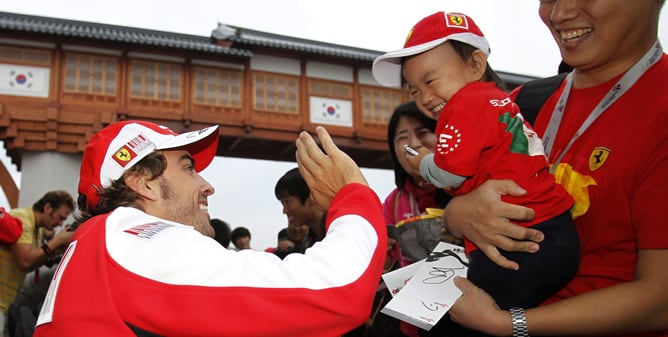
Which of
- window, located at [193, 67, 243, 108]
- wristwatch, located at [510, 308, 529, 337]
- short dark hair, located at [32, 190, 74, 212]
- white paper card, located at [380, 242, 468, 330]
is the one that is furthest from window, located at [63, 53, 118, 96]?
wristwatch, located at [510, 308, 529, 337]

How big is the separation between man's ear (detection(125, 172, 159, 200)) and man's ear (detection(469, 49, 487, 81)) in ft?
4.45

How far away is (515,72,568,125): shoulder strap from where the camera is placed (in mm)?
2012

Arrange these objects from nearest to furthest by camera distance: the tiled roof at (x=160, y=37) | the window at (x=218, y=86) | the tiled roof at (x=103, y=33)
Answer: the tiled roof at (x=103, y=33) < the tiled roof at (x=160, y=37) < the window at (x=218, y=86)

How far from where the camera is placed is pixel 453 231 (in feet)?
6.16

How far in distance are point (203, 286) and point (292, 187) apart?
2.97 meters

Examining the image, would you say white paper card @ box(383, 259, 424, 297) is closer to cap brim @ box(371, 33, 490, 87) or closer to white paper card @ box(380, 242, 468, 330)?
white paper card @ box(380, 242, 468, 330)

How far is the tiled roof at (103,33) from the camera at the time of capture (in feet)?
41.9

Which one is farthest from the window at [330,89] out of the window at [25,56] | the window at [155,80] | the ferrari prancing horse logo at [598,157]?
the ferrari prancing horse logo at [598,157]

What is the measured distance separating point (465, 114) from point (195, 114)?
1328 cm

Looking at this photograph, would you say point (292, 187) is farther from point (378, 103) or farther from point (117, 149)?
point (378, 103)

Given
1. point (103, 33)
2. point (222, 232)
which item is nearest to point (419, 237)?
point (222, 232)

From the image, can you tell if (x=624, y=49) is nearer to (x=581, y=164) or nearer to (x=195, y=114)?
(x=581, y=164)

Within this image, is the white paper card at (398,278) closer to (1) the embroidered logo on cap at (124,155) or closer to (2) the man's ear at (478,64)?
(2) the man's ear at (478,64)

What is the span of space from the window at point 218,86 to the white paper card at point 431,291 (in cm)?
1351
